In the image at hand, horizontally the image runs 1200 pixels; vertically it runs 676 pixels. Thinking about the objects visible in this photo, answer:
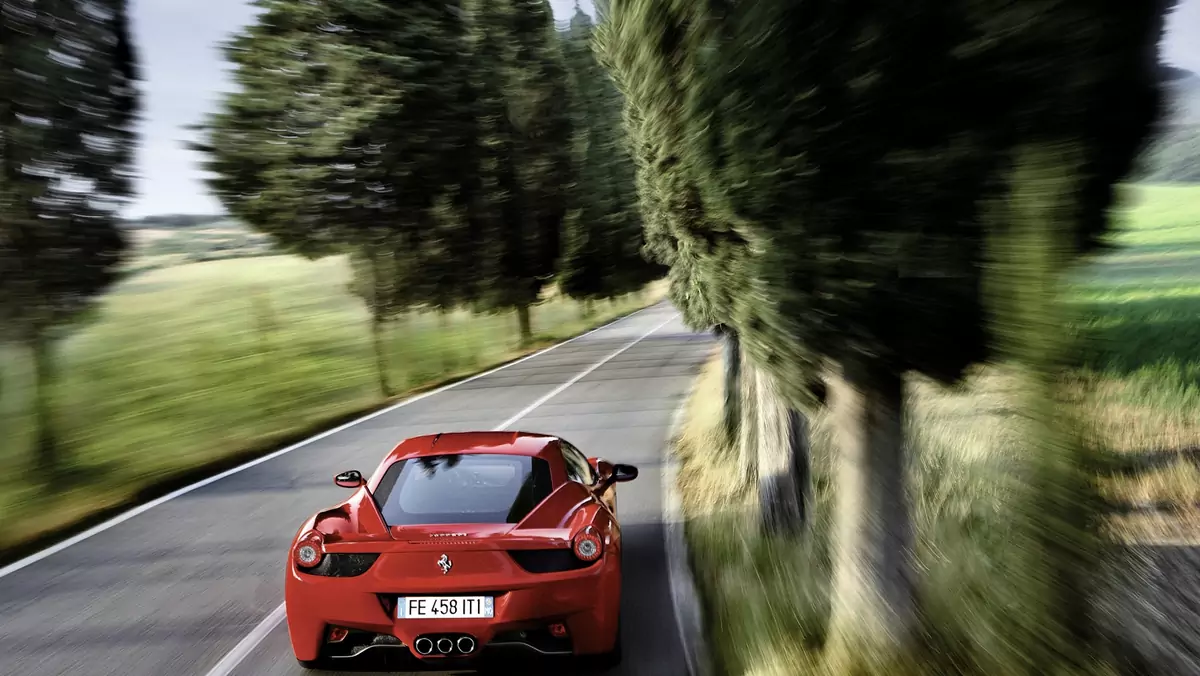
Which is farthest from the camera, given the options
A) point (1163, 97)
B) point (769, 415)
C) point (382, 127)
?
point (382, 127)

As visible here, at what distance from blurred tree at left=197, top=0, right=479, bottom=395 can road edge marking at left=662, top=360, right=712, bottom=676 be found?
15302mm

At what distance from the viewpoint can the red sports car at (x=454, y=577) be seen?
4816 mm

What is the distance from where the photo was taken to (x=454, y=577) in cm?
480

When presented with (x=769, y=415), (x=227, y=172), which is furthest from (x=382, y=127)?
(x=769, y=415)

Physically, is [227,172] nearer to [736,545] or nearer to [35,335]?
[35,335]

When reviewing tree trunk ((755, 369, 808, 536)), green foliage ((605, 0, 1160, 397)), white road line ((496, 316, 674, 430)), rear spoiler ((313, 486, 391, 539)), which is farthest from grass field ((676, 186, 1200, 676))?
white road line ((496, 316, 674, 430))

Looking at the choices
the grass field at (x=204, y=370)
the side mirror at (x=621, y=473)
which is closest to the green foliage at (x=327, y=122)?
the grass field at (x=204, y=370)

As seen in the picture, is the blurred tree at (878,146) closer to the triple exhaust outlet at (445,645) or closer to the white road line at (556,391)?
the triple exhaust outlet at (445,645)

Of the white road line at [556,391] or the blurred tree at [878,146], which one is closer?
the blurred tree at [878,146]

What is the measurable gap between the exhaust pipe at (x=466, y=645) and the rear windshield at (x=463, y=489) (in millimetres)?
630

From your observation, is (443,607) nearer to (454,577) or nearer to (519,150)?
(454,577)

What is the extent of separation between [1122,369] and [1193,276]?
230 cm

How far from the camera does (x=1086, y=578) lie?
114 inches

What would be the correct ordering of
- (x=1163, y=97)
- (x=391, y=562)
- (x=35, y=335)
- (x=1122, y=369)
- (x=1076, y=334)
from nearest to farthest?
(x=1076, y=334) → (x=1163, y=97) → (x=391, y=562) → (x=1122, y=369) → (x=35, y=335)
